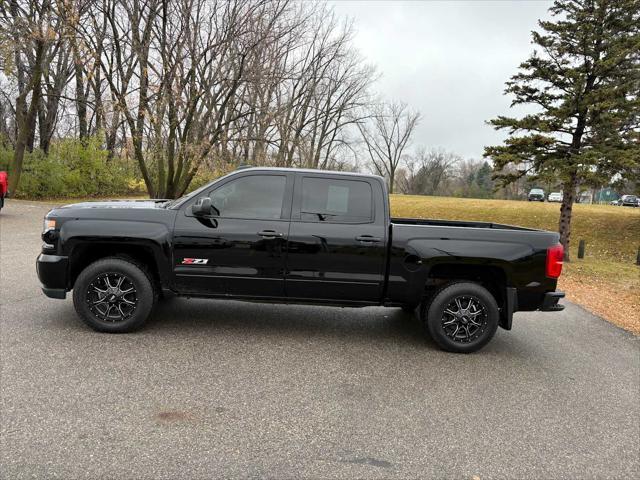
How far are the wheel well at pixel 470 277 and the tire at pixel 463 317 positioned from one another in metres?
0.15

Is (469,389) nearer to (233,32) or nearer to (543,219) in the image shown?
(233,32)

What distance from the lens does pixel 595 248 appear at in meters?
20.9

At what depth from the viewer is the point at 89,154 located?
2698 centimetres

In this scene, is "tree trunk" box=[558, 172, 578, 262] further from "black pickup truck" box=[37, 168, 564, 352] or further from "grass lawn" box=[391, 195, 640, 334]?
"black pickup truck" box=[37, 168, 564, 352]

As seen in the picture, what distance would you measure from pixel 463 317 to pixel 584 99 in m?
13.5

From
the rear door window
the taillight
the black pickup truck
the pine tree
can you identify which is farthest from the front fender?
the pine tree

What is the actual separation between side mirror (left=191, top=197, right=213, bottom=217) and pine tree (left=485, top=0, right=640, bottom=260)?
1348 centimetres

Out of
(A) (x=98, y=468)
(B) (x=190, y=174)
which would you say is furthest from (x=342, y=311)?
(B) (x=190, y=174)

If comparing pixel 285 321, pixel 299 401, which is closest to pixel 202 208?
pixel 285 321

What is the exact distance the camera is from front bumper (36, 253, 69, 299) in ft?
15.6

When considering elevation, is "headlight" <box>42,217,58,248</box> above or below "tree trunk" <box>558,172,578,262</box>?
below

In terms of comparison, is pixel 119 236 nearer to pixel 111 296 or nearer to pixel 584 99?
pixel 111 296

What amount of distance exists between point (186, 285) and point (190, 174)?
49.3 ft

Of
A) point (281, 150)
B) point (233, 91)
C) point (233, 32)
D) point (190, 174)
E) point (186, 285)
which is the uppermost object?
point (233, 32)
